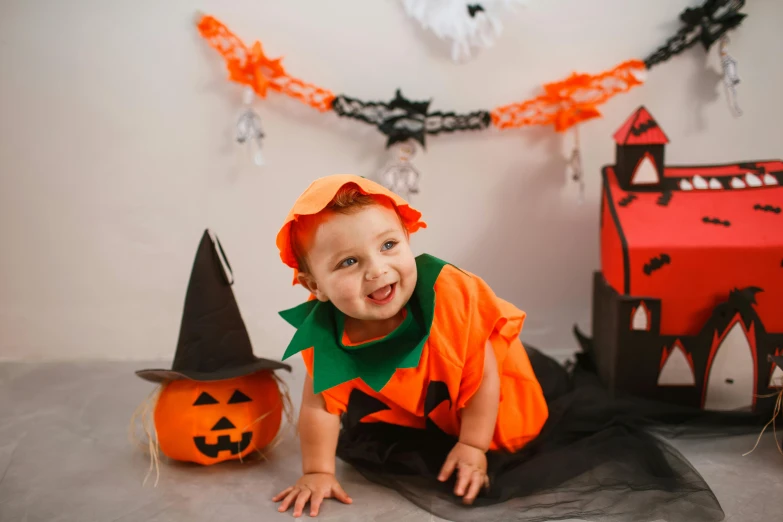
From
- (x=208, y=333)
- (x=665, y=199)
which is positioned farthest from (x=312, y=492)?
(x=665, y=199)

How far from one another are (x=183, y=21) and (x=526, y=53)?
82 centimetres

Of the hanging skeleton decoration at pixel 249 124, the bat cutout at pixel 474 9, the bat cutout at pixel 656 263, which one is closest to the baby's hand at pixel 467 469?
the bat cutout at pixel 656 263

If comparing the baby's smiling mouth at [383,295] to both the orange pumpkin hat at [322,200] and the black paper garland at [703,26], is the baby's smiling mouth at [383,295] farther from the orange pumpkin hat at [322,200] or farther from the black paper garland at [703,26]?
the black paper garland at [703,26]

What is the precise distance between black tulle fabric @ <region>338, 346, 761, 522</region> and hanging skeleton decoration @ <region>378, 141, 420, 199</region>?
0.57m

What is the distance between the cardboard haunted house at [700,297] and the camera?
1.23 m

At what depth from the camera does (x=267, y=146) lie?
164 cm

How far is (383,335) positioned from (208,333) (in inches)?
12.1

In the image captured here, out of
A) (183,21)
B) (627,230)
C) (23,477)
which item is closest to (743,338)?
(627,230)

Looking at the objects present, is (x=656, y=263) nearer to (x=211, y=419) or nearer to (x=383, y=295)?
(x=383, y=295)

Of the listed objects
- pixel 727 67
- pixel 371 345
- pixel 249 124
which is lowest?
pixel 371 345

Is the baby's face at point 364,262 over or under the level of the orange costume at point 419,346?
over

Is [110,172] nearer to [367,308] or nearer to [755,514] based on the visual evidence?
[367,308]

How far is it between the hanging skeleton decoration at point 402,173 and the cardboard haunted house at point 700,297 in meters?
0.48

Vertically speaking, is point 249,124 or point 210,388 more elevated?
point 249,124
